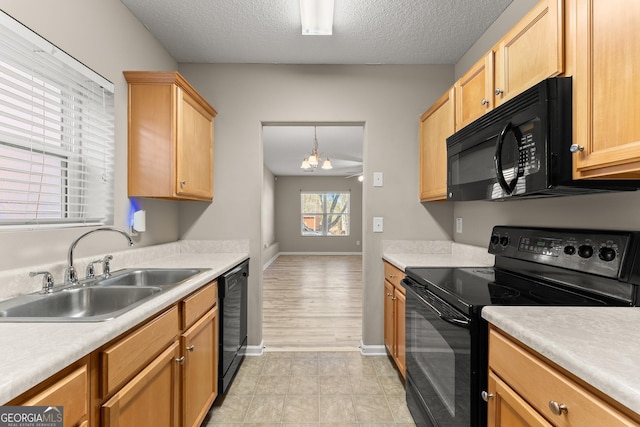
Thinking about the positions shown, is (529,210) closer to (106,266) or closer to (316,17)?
(316,17)

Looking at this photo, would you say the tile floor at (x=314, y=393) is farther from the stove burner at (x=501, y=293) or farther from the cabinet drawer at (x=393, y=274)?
the stove burner at (x=501, y=293)

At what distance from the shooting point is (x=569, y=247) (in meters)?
1.36

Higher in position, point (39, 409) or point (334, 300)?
point (39, 409)

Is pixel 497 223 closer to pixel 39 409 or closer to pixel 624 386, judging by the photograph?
pixel 624 386

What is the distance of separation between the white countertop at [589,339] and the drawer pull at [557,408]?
0.35 feet

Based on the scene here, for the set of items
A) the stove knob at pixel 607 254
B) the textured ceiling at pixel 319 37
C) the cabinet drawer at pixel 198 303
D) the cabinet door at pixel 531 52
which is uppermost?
the textured ceiling at pixel 319 37

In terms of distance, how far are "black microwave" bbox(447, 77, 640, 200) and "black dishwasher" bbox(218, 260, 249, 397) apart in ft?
5.23

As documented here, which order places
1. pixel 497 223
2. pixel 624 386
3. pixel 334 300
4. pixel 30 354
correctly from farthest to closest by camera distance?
pixel 334 300, pixel 497 223, pixel 30 354, pixel 624 386

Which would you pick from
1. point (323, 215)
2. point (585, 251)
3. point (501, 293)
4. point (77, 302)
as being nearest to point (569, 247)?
point (585, 251)

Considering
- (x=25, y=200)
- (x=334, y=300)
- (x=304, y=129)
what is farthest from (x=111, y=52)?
(x=334, y=300)

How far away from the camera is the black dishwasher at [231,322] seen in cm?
195

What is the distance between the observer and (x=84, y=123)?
1.63m

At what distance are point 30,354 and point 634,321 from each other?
158 cm

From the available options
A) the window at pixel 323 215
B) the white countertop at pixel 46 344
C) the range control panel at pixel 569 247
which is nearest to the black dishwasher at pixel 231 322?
the white countertop at pixel 46 344
